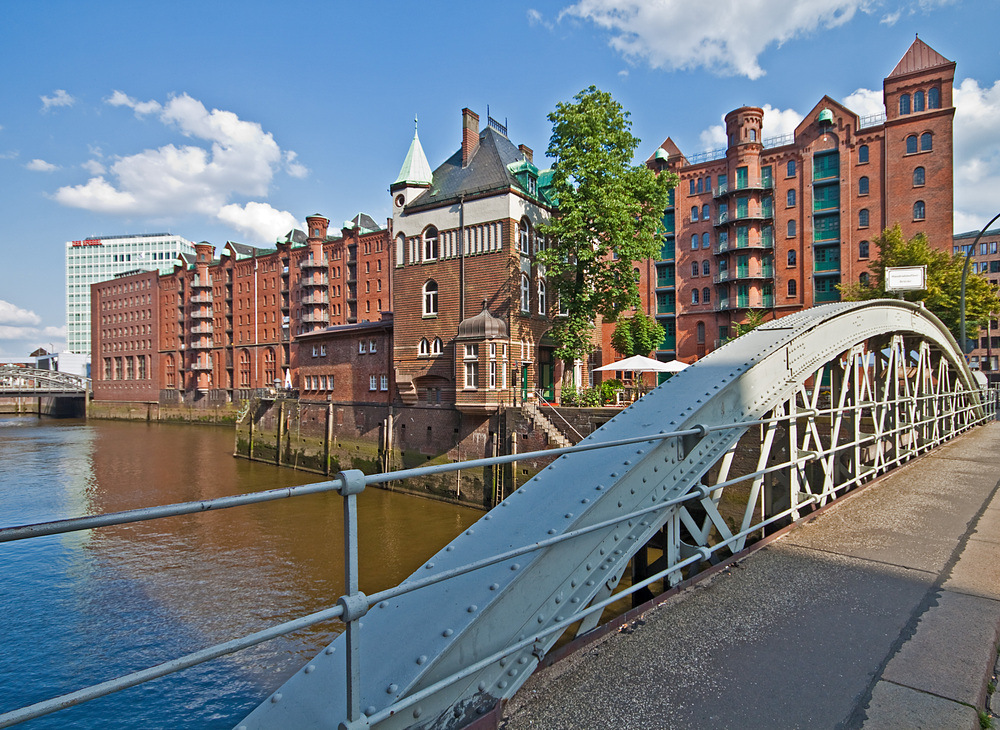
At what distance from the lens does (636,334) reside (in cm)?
3553

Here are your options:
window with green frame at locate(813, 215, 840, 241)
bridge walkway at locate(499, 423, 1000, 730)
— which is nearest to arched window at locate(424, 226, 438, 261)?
bridge walkway at locate(499, 423, 1000, 730)

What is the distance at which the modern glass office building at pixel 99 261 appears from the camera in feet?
490

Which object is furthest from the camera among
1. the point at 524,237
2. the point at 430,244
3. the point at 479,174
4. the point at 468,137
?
the point at 468,137

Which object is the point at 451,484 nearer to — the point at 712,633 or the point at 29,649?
the point at 29,649

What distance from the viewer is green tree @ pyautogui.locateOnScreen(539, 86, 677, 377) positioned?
23.3 metres

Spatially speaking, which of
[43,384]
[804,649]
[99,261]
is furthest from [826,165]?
[99,261]

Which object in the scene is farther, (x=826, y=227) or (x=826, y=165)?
(x=826, y=165)

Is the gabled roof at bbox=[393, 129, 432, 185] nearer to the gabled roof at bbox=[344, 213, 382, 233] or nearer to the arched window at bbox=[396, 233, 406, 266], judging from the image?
the arched window at bbox=[396, 233, 406, 266]

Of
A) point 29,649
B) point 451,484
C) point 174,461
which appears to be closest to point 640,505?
point 29,649

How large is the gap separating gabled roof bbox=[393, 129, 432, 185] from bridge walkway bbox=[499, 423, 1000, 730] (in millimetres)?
26995

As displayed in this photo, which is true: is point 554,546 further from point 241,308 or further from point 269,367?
point 241,308

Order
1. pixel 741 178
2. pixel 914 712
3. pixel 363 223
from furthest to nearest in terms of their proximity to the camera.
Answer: pixel 363 223
pixel 741 178
pixel 914 712

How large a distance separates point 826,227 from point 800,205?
2512 millimetres

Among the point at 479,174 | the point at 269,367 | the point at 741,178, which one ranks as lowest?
the point at 269,367
